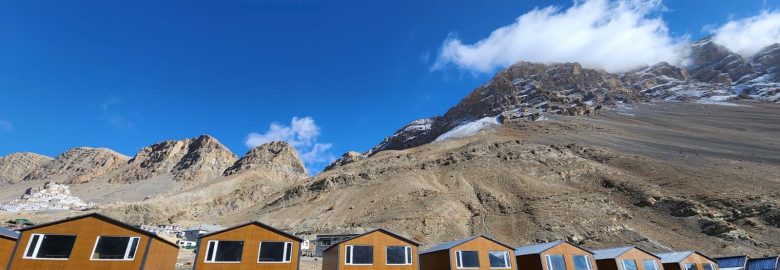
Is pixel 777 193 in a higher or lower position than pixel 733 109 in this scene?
lower

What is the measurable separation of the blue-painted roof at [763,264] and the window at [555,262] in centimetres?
1993

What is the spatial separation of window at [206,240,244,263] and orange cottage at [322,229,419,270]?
20.7 ft

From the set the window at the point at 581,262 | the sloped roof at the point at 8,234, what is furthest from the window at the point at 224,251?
the window at the point at 581,262

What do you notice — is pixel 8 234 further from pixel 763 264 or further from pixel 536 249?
pixel 763 264

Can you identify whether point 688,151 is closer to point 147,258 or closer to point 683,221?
point 683,221

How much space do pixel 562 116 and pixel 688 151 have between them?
221ft

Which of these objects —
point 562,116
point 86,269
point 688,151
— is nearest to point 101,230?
point 86,269

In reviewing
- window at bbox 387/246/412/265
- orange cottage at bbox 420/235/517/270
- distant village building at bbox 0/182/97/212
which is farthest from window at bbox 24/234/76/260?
distant village building at bbox 0/182/97/212

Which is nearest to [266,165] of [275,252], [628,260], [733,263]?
[275,252]

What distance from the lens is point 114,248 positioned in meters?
24.9

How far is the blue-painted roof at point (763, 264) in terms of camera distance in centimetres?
3783

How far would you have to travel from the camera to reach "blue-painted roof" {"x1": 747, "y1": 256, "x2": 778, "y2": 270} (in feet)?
124

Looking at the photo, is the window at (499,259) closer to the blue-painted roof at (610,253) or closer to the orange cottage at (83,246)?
the blue-painted roof at (610,253)

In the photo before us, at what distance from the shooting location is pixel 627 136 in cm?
12106
